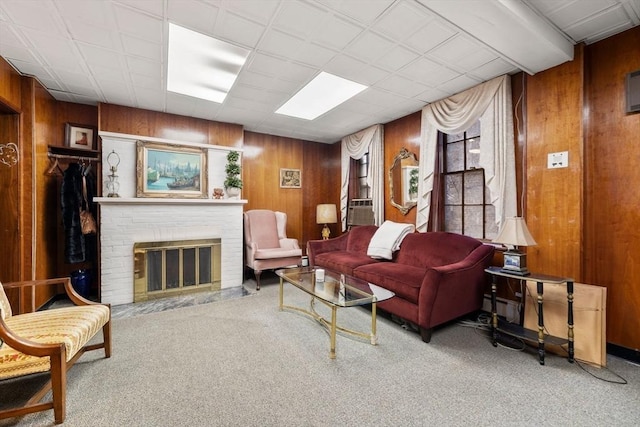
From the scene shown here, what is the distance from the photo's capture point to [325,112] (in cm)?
400

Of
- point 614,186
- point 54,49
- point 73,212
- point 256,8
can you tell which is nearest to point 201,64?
point 256,8

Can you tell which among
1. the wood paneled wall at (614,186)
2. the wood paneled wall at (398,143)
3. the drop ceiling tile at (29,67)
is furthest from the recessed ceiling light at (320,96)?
the drop ceiling tile at (29,67)

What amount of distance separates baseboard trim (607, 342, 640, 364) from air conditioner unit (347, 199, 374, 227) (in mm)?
2970

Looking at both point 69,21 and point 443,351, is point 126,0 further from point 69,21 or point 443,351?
point 443,351

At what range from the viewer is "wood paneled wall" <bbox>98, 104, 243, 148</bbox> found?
3.63 meters

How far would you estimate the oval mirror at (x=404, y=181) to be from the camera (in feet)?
12.8

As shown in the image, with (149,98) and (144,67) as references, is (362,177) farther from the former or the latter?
(144,67)

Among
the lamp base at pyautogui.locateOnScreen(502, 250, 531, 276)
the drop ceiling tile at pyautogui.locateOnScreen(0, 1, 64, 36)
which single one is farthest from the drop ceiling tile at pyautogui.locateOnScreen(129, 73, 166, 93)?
the lamp base at pyautogui.locateOnScreen(502, 250, 531, 276)

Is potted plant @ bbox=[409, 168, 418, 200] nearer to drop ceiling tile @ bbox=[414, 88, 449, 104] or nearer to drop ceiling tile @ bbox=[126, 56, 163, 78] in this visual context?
drop ceiling tile @ bbox=[414, 88, 449, 104]

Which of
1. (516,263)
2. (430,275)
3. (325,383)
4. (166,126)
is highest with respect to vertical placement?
(166,126)

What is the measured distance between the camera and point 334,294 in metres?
2.48

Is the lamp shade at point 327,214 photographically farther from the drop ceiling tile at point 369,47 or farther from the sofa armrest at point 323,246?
the drop ceiling tile at point 369,47

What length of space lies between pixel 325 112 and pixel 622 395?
3929 millimetres

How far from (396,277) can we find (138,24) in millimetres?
3100
